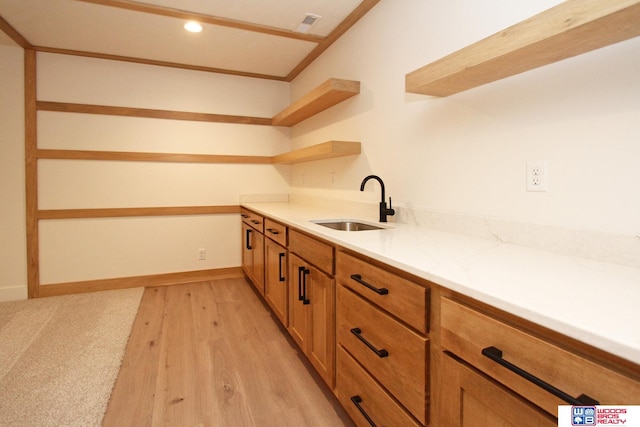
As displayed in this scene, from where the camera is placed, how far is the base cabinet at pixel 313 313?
170 centimetres

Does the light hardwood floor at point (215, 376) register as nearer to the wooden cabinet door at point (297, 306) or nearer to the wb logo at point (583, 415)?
the wooden cabinet door at point (297, 306)

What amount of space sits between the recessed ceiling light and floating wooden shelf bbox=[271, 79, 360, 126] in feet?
3.24

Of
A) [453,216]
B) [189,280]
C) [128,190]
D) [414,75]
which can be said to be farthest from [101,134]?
[453,216]

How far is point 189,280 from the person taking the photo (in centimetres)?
→ 386

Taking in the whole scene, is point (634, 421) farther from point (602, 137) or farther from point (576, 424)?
point (602, 137)

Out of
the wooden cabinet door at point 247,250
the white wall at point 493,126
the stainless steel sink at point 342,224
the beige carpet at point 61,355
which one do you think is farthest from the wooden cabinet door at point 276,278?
the beige carpet at point 61,355

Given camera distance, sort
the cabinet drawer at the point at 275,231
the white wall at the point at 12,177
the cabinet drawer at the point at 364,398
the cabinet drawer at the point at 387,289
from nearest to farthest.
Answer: the cabinet drawer at the point at 387,289
the cabinet drawer at the point at 364,398
the cabinet drawer at the point at 275,231
the white wall at the point at 12,177

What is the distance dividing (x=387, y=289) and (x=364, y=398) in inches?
19.9

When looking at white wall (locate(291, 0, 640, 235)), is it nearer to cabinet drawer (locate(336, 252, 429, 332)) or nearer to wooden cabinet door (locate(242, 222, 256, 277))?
cabinet drawer (locate(336, 252, 429, 332))

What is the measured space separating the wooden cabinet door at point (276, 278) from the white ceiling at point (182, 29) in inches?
67.6

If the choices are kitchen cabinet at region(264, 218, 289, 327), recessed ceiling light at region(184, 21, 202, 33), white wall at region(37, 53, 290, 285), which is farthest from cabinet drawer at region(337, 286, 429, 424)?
white wall at region(37, 53, 290, 285)

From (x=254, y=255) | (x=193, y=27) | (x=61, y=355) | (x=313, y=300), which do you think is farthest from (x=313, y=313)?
(x=193, y=27)

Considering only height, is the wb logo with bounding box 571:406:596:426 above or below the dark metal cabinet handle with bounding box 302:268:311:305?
above

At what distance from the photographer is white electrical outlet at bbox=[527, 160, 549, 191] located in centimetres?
133
